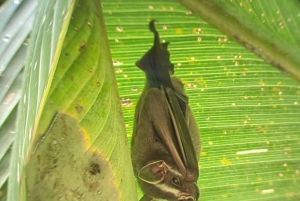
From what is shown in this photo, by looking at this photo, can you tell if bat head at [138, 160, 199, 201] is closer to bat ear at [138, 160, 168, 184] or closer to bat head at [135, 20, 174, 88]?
bat ear at [138, 160, 168, 184]

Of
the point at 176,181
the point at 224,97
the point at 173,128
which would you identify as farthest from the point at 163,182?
the point at 224,97

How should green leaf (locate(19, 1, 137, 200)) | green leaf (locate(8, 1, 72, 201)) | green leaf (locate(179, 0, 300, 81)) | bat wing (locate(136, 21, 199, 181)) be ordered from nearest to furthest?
green leaf (locate(8, 1, 72, 201)), green leaf (locate(19, 1, 137, 200)), green leaf (locate(179, 0, 300, 81)), bat wing (locate(136, 21, 199, 181))

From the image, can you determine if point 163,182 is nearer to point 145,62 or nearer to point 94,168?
point 145,62

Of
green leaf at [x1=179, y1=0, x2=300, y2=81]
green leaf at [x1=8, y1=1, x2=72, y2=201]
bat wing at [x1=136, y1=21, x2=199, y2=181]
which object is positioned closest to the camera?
green leaf at [x1=8, y1=1, x2=72, y2=201]

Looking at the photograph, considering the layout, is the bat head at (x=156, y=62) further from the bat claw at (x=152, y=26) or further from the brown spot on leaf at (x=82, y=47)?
the brown spot on leaf at (x=82, y=47)

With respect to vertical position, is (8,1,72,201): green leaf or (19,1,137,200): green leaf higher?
(8,1,72,201): green leaf

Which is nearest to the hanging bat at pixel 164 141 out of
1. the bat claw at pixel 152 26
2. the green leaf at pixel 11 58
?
the bat claw at pixel 152 26

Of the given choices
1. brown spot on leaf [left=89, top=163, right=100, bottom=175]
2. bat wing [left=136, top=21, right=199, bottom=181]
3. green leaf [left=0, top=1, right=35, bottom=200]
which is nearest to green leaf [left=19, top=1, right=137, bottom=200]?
brown spot on leaf [left=89, top=163, right=100, bottom=175]
